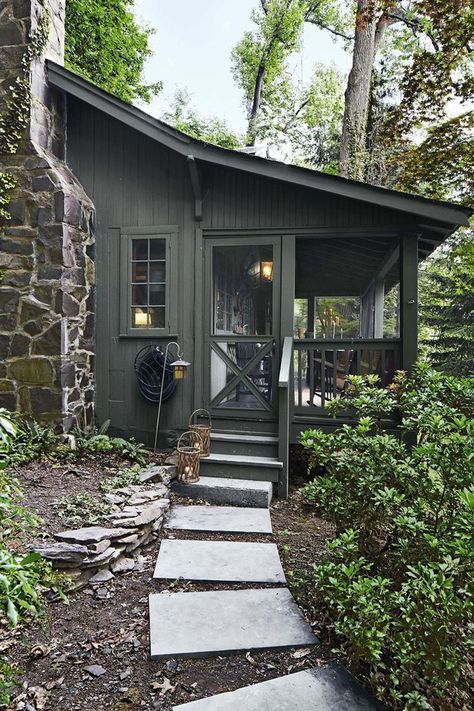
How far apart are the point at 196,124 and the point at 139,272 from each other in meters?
13.4

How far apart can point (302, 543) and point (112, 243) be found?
12.8 feet

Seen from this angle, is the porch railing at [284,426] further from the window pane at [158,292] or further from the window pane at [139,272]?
the window pane at [139,272]

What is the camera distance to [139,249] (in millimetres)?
5105

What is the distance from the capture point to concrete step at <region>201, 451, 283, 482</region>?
4336 millimetres

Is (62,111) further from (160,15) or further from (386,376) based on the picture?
(160,15)

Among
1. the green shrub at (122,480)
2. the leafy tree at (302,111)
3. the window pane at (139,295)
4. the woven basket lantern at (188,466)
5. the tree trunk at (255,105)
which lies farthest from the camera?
the leafy tree at (302,111)

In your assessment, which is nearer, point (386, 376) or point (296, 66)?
point (386, 376)

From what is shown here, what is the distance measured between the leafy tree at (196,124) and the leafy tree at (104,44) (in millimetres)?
2137

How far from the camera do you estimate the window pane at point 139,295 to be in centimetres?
507

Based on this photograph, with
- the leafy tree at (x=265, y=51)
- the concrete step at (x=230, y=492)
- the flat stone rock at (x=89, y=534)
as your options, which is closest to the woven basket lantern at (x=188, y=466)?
the concrete step at (x=230, y=492)

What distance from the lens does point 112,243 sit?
5.11 metres

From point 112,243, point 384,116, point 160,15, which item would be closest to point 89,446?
point 112,243

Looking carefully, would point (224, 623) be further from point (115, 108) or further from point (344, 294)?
point (344, 294)

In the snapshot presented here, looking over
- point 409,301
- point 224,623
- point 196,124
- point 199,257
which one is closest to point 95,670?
point 224,623
